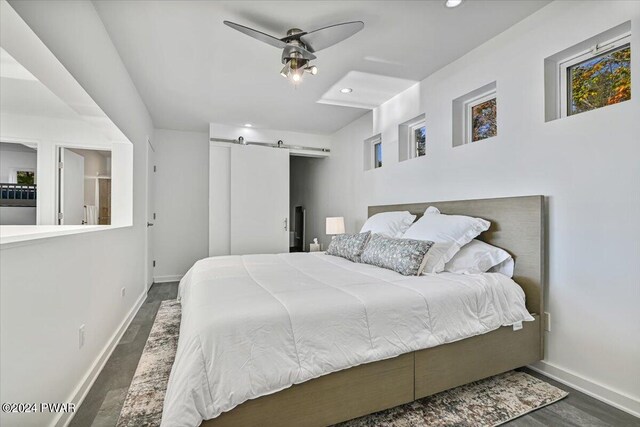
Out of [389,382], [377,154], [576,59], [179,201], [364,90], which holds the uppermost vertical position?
[364,90]

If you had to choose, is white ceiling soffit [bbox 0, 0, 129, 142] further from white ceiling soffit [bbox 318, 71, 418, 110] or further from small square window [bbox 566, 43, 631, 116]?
small square window [bbox 566, 43, 631, 116]

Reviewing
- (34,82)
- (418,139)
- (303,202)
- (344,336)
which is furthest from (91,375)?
(303,202)

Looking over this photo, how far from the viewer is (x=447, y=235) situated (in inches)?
94.5

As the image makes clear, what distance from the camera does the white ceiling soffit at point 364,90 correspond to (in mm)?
3150

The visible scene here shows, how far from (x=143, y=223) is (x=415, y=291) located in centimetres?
363

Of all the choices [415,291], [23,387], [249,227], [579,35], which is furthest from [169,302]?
[579,35]

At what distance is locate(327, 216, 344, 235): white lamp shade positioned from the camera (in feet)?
14.2

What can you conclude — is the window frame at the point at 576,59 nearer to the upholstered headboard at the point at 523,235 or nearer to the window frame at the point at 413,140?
the upholstered headboard at the point at 523,235

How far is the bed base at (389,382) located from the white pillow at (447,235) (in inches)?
23.3

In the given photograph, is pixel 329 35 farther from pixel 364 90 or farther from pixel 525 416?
pixel 525 416

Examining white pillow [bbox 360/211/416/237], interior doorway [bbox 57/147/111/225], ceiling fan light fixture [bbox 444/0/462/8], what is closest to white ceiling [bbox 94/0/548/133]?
ceiling fan light fixture [bbox 444/0/462/8]

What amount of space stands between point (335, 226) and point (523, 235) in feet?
8.27

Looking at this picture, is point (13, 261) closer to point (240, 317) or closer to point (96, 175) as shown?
point (240, 317)

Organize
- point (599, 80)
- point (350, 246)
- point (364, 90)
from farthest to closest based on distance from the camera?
point (364, 90), point (350, 246), point (599, 80)
